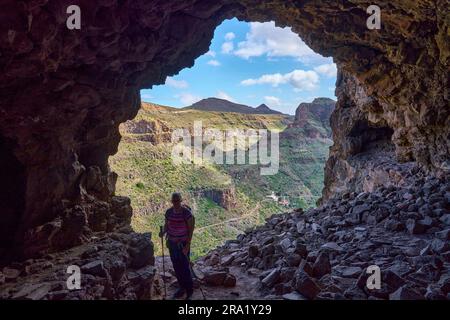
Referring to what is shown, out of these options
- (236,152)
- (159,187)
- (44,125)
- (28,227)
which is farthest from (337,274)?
(236,152)

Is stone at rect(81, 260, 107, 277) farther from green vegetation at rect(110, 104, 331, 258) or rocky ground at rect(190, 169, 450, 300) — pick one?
green vegetation at rect(110, 104, 331, 258)

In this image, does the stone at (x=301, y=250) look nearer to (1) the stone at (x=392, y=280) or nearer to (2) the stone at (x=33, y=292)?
(1) the stone at (x=392, y=280)

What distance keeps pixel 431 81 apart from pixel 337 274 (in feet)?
23.6

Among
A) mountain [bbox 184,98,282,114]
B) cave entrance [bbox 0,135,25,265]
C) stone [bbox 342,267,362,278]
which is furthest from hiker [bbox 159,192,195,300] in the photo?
mountain [bbox 184,98,282,114]

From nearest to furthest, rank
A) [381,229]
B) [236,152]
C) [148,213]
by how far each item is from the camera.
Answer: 1. [381,229]
2. [148,213]
3. [236,152]

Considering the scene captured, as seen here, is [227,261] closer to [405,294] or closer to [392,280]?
[392,280]

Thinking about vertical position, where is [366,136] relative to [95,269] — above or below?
above

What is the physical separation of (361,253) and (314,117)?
95.8 meters

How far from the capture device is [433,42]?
9227 mm

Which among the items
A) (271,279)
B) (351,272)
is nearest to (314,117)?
(271,279)

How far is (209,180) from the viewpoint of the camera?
61469 mm

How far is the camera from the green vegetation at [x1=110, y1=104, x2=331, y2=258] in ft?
155

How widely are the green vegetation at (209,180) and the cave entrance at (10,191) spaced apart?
32.0 metres

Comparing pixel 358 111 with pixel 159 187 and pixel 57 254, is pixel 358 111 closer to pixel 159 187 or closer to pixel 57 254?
pixel 57 254
